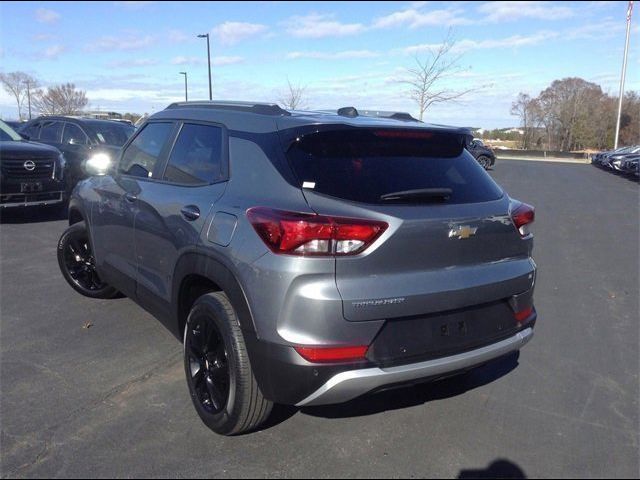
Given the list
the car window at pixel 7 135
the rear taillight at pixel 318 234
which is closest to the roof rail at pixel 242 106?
the rear taillight at pixel 318 234

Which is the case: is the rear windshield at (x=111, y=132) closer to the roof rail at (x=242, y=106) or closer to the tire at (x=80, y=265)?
the tire at (x=80, y=265)

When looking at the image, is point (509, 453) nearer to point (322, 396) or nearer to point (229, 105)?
point (322, 396)

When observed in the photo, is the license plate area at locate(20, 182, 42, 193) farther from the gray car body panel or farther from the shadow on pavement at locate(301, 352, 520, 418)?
the shadow on pavement at locate(301, 352, 520, 418)

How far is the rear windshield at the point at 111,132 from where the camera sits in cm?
1234

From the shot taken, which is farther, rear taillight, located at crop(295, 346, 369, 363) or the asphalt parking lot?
the asphalt parking lot

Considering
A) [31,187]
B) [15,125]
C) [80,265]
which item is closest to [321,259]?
[80,265]

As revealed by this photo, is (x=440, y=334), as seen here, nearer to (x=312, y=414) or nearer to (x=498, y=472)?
(x=498, y=472)

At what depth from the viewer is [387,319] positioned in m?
2.67

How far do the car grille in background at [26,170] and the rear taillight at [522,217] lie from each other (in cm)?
812

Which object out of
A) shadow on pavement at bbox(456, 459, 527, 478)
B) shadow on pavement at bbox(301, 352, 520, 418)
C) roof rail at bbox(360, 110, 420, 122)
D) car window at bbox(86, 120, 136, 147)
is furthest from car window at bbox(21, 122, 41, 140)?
shadow on pavement at bbox(456, 459, 527, 478)

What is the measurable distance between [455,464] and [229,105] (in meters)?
2.50

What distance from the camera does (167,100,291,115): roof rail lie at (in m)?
3.25

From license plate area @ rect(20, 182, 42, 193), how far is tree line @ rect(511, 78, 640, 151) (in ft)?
247

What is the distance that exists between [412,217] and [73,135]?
11.5 meters
